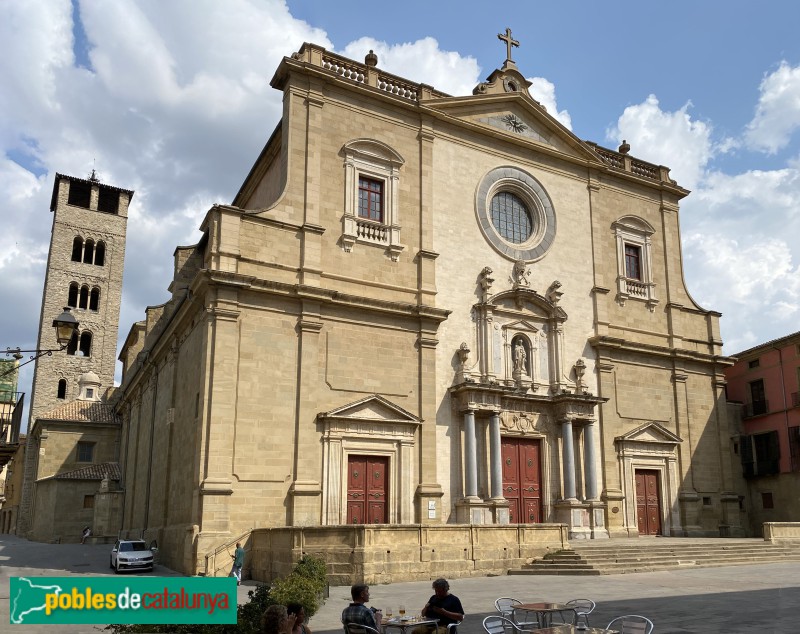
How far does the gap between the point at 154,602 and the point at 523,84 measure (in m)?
28.7

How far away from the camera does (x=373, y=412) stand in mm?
23422

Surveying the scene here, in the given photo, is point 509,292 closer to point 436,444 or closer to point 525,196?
point 525,196

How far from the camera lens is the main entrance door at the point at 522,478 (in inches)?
1008

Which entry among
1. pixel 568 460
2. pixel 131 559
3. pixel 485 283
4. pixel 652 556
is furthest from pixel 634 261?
pixel 131 559

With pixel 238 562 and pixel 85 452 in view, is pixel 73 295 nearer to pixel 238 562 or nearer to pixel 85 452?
pixel 85 452

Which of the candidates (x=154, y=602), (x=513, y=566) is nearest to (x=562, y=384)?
(x=513, y=566)

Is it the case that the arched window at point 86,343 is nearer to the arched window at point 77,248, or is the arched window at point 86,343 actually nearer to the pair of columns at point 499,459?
the arched window at point 77,248

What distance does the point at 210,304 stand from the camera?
21703mm

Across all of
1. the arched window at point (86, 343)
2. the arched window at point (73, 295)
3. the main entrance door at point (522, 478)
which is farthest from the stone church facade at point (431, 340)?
the arched window at point (73, 295)

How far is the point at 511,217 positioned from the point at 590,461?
31.9ft

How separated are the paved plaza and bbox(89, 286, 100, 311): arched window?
4346cm

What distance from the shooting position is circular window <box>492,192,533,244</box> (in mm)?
28594

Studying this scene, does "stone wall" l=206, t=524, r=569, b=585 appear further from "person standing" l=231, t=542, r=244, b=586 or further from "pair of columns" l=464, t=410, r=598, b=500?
"pair of columns" l=464, t=410, r=598, b=500

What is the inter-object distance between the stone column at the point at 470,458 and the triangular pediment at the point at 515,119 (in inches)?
443
